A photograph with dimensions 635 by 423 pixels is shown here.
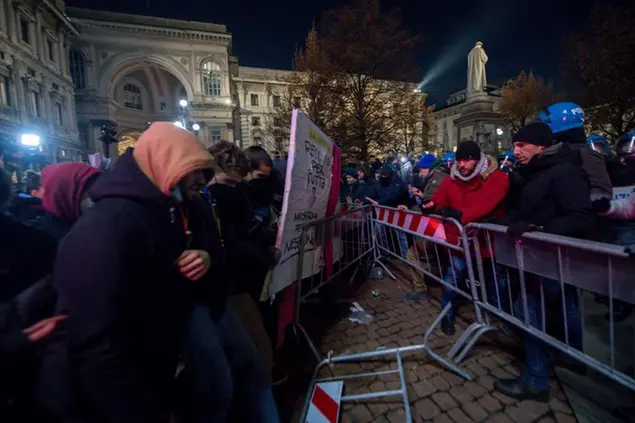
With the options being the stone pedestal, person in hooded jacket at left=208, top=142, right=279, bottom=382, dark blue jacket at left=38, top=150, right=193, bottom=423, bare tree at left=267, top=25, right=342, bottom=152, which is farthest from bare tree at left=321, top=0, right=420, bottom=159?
dark blue jacket at left=38, top=150, right=193, bottom=423

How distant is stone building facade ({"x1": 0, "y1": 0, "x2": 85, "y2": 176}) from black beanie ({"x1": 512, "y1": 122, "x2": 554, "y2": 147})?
77.3 feet

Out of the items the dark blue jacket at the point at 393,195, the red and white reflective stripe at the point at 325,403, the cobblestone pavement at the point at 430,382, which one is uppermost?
the dark blue jacket at the point at 393,195

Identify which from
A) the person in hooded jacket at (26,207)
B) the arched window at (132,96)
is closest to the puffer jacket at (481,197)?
the person in hooded jacket at (26,207)

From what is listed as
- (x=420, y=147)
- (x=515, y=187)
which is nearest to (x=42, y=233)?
(x=515, y=187)

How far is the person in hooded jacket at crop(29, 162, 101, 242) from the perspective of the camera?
6.19 feet

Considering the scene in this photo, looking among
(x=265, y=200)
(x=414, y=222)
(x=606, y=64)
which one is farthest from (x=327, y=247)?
(x=606, y=64)

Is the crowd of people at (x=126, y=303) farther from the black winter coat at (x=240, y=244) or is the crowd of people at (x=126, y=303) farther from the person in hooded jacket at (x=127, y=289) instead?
the black winter coat at (x=240, y=244)

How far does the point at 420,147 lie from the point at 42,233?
1949cm

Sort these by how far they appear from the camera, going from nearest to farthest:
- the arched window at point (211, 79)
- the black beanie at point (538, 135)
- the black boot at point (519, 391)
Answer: the black boot at point (519, 391) → the black beanie at point (538, 135) → the arched window at point (211, 79)

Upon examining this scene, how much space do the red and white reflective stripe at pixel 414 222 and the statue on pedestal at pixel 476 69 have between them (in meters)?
19.5

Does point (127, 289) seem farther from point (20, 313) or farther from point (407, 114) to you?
point (407, 114)

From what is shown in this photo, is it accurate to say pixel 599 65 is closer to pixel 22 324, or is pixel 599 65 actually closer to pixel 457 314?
pixel 457 314

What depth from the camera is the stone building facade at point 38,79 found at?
74.8ft

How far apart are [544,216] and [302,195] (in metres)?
1.90
